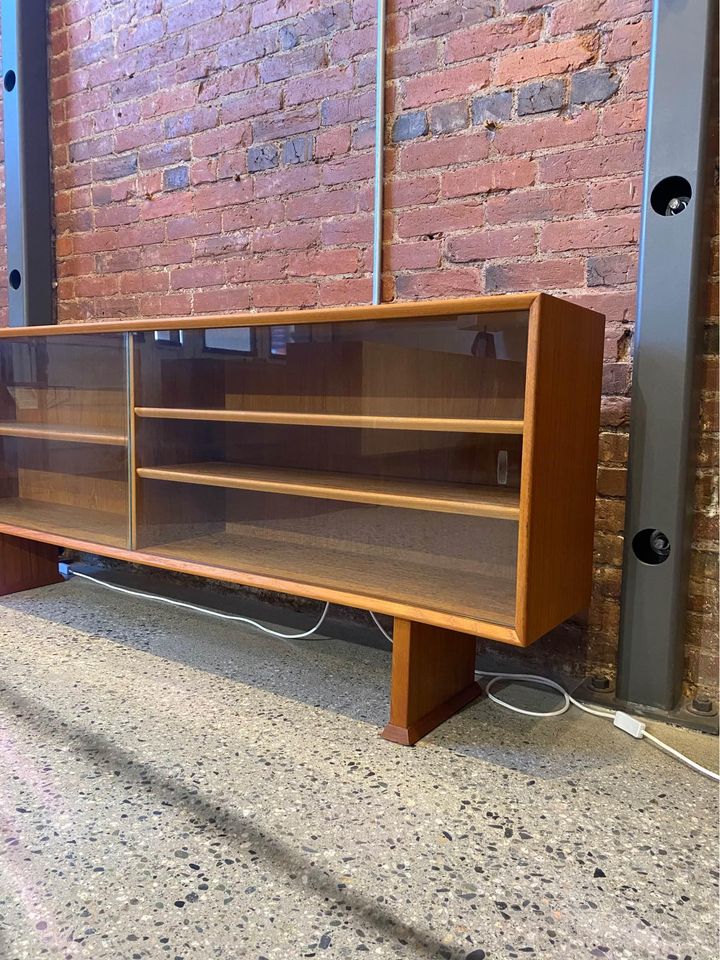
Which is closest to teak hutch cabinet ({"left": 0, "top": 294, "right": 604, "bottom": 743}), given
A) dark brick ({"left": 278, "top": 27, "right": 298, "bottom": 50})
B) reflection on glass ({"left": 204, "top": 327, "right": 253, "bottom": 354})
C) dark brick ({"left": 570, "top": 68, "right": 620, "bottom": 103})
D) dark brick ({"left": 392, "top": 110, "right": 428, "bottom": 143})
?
reflection on glass ({"left": 204, "top": 327, "right": 253, "bottom": 354})

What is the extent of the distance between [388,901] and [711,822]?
0.56 metres

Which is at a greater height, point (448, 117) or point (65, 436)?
point (448, 117)

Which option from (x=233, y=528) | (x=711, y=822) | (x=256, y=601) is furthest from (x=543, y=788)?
(x=256, y=601)

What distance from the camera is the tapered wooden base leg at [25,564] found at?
2309 mm

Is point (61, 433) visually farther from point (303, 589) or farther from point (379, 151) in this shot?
point (379, 151)

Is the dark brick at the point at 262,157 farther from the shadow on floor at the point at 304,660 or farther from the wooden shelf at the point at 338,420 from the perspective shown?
the shadow on floor at the point at 304,660

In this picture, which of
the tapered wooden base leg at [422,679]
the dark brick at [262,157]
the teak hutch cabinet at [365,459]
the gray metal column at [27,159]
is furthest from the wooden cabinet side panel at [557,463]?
the gray metal column at [27,159]

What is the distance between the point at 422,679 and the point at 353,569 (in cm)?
30

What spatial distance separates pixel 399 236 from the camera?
1812 millimetres

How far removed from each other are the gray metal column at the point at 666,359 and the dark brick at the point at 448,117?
43cm

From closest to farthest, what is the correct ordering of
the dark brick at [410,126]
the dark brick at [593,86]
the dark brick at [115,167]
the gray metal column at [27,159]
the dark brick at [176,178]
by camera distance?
the dark brick at [593,86] < the dark brick at [410,126] < the dark brick at [176,178] < the dark brick at [115,167] < the gray metal column at [27,159]

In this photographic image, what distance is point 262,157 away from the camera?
205 centimetres

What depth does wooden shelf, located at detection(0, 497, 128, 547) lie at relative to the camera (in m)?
1.96

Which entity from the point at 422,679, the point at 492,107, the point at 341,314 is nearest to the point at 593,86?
the point at 492,107
